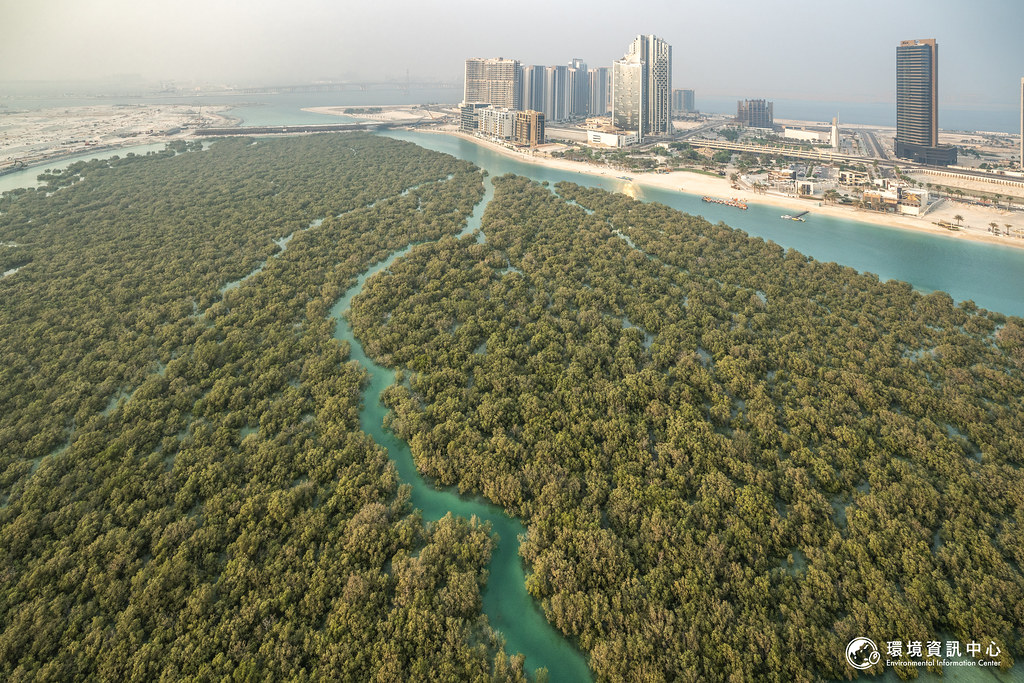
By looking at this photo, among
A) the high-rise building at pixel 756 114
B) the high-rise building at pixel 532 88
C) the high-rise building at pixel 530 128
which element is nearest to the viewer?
the high-rise building at pixel 530 128

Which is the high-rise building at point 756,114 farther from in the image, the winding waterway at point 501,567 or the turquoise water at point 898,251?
the winding waterway at point 501,567

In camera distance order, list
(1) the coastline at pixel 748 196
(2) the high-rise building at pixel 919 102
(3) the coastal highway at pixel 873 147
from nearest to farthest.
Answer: (1) the coastline at pixel 748 196
(2) the high-rise building at pixel 919 102
(3) the coastal highway at pixel 873 147

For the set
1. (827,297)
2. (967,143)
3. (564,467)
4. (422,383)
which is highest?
(967,143)

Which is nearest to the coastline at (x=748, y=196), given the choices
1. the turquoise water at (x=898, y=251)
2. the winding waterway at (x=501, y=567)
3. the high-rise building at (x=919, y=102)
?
the turquoise water at (x=898, y=251)

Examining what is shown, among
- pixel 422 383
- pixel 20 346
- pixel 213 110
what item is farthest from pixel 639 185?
pixel 213 110

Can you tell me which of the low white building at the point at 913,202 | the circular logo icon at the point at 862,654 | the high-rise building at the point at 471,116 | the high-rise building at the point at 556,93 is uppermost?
the high-rise building at the point at 556,93

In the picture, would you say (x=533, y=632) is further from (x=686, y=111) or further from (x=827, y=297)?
(x=686, y=111)

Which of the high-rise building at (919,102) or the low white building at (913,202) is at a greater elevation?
the high-rise building at (919,102)
